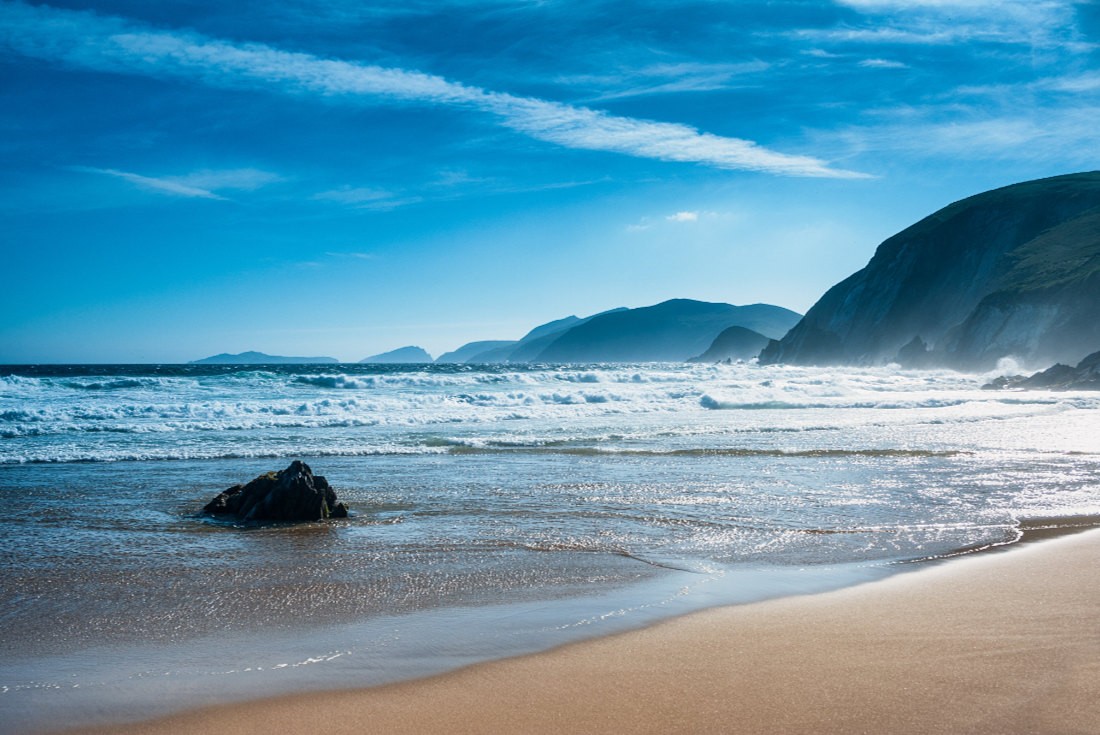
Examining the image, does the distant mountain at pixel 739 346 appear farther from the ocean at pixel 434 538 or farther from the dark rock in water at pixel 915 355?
the ocean at pixel 434 538

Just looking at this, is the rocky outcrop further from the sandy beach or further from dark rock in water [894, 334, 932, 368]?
the sandy beach

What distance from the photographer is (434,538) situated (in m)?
7.71

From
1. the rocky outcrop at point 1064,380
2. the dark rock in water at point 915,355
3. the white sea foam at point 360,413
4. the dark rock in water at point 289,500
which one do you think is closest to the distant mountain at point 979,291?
the dark rock in water at point 915,355

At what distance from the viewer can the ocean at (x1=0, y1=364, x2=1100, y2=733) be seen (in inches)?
176

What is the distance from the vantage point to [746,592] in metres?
5.70

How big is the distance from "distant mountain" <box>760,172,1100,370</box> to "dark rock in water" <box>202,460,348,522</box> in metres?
69.4

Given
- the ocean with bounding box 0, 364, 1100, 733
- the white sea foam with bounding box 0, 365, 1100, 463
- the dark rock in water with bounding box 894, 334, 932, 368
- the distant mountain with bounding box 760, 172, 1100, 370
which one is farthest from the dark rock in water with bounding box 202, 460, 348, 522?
the dark rock in water with bounding box 894, 334, 932, 368

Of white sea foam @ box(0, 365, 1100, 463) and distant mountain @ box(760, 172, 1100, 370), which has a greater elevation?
distant mountain @ box(760, 172, 1100, 370)

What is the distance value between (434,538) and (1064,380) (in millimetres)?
46938

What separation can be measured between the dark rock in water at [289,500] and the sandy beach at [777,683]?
17.3 feet

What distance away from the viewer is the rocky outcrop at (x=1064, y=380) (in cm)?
4038

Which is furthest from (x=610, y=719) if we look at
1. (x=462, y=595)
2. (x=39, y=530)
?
(x=39, y=530)

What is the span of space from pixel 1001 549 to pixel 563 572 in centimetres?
421

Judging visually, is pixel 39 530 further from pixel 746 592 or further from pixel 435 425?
pixel 435 425
